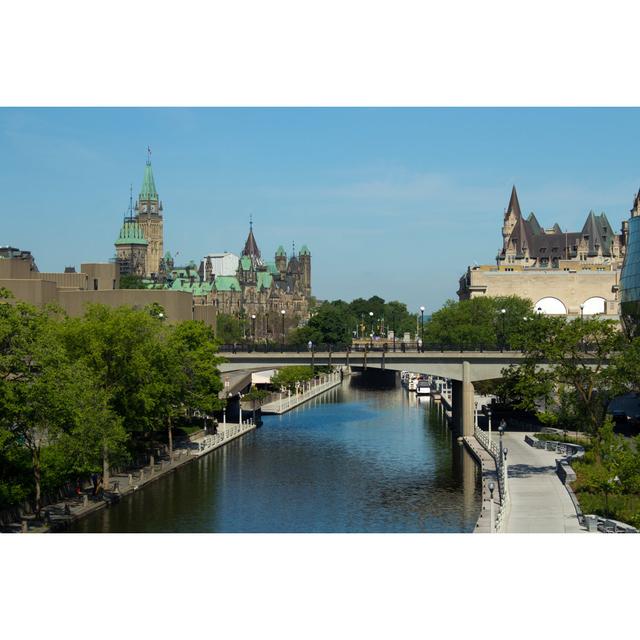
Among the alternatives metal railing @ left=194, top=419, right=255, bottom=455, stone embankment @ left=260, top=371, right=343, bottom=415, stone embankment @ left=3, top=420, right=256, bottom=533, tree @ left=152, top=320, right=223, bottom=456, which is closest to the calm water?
stone embankment @ left=3, top=420, right=256, bottom=533

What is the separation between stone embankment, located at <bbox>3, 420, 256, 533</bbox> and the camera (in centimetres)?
5016

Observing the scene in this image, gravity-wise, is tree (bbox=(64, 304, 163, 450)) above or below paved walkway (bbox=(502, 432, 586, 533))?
above

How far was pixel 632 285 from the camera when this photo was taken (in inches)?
4473

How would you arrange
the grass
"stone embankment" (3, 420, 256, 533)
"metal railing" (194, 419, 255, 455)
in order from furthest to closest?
"metal railing" (194, 419, 255, 455) → "stone embankment" (3, 420, 256, 533) → the grass

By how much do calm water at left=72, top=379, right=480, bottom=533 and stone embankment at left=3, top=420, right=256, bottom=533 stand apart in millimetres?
689

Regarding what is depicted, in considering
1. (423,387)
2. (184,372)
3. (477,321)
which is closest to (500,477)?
(184,372)

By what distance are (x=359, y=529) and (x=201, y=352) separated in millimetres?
36495

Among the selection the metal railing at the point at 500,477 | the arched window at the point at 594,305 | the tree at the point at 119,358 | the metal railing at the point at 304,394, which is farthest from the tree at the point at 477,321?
the tree at the point at 119,358

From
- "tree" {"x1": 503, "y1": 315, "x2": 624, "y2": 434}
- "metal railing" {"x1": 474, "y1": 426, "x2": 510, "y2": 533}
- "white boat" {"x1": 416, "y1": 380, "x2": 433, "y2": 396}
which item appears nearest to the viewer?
"metal railing" {"x1": 474, "y1": 426, "x2": 510, "y2": 533}

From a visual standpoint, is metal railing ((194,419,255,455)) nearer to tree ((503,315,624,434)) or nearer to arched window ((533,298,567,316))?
tree ((503,315,624,434))

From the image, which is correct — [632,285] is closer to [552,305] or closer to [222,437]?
[222,437]

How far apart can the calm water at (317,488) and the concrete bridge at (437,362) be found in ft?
14.3

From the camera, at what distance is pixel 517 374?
6341 cm

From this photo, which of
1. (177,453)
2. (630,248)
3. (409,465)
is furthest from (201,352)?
(630,248)
